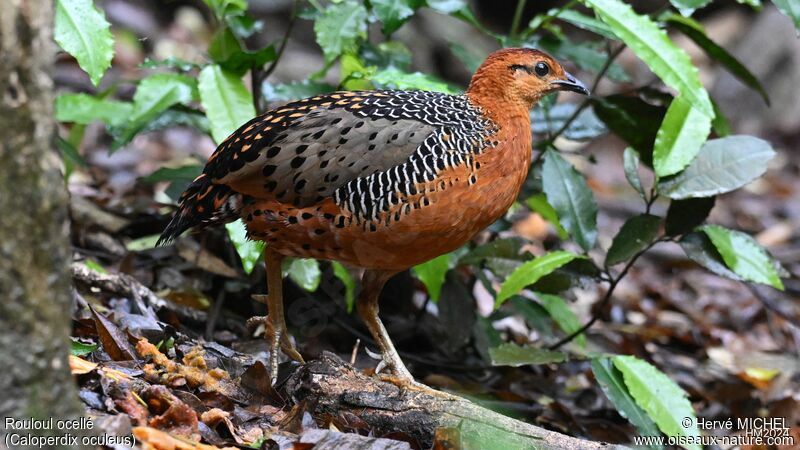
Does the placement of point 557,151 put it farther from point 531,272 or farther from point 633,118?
point 531,272

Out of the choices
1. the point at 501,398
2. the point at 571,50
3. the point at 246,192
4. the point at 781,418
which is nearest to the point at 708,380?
the point at 781,418

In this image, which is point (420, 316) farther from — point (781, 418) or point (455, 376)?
point (781, 418)

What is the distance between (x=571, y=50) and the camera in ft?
19.3

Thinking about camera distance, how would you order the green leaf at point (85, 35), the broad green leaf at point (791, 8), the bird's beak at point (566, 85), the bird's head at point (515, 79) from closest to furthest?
the green leaf at point (85, 35)
the broad green leaf at point (791, 8)
the bird's head at point (515, 79)
the bird's beak at point (566, 85)

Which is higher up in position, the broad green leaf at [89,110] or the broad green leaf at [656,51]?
the broad green leaf at [656,51]

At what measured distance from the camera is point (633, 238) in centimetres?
520

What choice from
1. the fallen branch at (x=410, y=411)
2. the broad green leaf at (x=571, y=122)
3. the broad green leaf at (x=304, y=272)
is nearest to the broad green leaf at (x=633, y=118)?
the broad green leaf at (x=571, y=122)

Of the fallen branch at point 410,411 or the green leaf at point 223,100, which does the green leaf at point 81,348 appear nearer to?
the fallen branch at point 410,411

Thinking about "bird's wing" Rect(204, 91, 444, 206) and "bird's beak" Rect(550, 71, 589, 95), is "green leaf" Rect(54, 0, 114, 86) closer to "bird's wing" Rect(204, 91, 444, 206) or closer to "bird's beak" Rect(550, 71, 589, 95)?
"bird's wing" Rect(204, 91, 444, 206)

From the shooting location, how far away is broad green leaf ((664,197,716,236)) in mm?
5141

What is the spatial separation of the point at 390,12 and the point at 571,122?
1452 millimetres

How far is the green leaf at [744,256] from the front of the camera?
493cm

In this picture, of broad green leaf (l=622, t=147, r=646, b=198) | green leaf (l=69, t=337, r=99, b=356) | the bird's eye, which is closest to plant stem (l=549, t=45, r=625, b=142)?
broad green leaf (l=622, t=147, r=646, b=198)

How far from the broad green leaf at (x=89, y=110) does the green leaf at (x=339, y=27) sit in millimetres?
1180
